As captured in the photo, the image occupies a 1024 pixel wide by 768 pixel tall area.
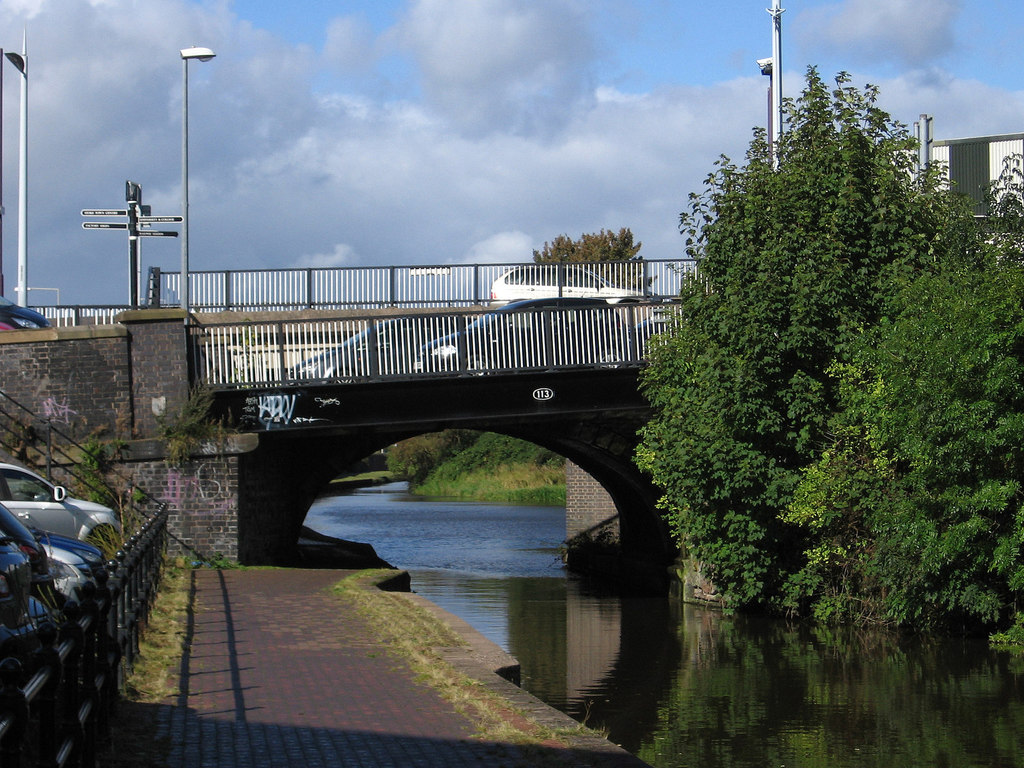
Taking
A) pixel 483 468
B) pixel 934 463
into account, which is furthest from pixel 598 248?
pixel 934 463

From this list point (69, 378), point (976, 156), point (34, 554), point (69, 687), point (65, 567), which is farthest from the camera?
point (976, 156)

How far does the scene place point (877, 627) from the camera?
712 inches

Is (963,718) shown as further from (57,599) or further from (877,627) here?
(57,599)

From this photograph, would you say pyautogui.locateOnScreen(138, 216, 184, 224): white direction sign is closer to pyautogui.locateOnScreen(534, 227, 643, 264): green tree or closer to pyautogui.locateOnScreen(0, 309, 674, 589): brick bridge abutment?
pyautogui.locateOnScreen(0, 309, 674, 589): brick bridge abutment

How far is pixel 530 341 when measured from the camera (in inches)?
864

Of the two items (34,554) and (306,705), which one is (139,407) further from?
(306,705)

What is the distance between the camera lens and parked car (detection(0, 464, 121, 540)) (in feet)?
53.7

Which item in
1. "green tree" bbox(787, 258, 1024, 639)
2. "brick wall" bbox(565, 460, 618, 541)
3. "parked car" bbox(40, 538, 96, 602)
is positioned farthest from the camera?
"brick wall" bbox(565, 460, 618, 541)

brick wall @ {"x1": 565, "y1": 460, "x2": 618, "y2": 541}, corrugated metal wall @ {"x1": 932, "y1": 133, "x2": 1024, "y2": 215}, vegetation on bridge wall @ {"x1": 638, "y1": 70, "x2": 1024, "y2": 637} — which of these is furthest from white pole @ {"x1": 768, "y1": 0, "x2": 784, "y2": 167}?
corrugated metal wall @ {"x1": 932, "y1": 133, "x2": 1024, "y2": 215}

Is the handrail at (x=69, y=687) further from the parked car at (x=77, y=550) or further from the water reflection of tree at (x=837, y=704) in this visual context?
the water reflection of tree at (x=837, y=704)

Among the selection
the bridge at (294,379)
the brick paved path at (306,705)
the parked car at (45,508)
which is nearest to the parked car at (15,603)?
the brick paved path at (306,705)

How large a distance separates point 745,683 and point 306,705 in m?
7.09

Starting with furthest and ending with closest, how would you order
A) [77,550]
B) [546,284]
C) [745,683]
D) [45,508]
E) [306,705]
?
[546,284], [45,508], [745,683], [77,550], [306,705]

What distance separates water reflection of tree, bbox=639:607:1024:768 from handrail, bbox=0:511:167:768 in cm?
525
